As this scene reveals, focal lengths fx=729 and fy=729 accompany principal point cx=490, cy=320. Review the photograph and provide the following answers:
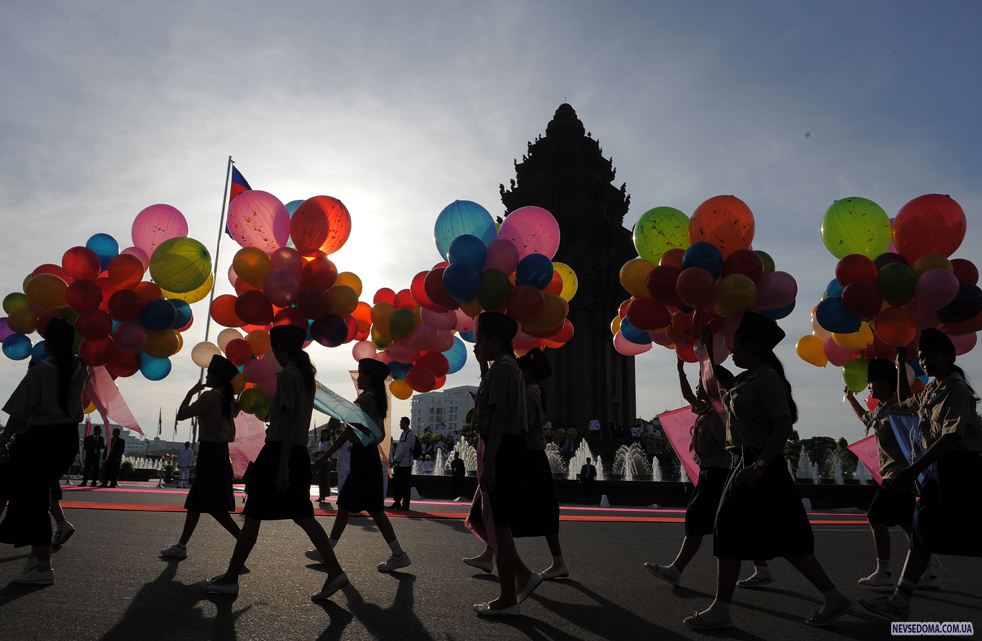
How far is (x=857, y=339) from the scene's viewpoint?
A: 7844mm

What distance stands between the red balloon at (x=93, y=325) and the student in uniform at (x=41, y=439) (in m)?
2.20

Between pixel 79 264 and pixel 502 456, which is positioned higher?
pixel 79 264

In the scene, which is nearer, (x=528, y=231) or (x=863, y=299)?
(x=863, y=299)

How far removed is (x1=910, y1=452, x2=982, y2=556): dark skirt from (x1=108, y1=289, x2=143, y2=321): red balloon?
25.1 feet

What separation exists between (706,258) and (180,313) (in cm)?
592

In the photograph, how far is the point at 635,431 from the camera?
112 ft

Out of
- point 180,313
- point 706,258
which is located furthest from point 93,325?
point 706,258

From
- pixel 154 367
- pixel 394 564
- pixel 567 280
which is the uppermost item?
pixel 567 280

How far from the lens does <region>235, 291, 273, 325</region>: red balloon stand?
8.18 metres

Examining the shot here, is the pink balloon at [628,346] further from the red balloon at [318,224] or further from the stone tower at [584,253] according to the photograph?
the stone tower at [584,253]

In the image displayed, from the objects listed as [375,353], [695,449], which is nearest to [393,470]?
[375,353]

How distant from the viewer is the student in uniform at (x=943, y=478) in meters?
4.66

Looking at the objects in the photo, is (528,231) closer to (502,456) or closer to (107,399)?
(502,456)

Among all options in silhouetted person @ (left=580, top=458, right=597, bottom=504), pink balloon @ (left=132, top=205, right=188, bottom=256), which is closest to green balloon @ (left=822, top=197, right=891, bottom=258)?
pink balloon @ (left=132, top=205, right=188, bottom=256)
